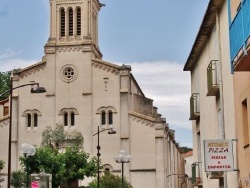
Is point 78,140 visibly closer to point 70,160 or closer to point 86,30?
point 86,30

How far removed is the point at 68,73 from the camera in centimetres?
6544

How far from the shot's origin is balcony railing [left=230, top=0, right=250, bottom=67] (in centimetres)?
1302

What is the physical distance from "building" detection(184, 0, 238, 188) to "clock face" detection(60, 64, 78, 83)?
36.6 metres

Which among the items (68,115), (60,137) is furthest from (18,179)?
(68,115)

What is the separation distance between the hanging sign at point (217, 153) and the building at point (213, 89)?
27cm

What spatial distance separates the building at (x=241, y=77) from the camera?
13.4 metres

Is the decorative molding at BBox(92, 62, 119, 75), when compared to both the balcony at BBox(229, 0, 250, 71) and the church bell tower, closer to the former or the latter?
the church bell tower

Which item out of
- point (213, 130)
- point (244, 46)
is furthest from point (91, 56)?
point (244, 46)

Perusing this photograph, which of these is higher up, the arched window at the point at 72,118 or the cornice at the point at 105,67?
the cornice at the point at 105,67

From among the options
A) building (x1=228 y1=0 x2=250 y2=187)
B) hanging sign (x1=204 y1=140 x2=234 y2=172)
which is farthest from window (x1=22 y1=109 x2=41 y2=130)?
hanging sign (x1=204 y1=140 x2=234 y2=172)

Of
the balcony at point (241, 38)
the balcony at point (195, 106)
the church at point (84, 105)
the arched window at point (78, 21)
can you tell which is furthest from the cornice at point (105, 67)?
the balcony at point (241, 38)

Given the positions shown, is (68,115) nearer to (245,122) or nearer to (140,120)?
(140,120)

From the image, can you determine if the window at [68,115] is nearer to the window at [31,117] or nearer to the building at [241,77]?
the window at [31,117]

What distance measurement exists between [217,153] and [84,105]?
154 feet
